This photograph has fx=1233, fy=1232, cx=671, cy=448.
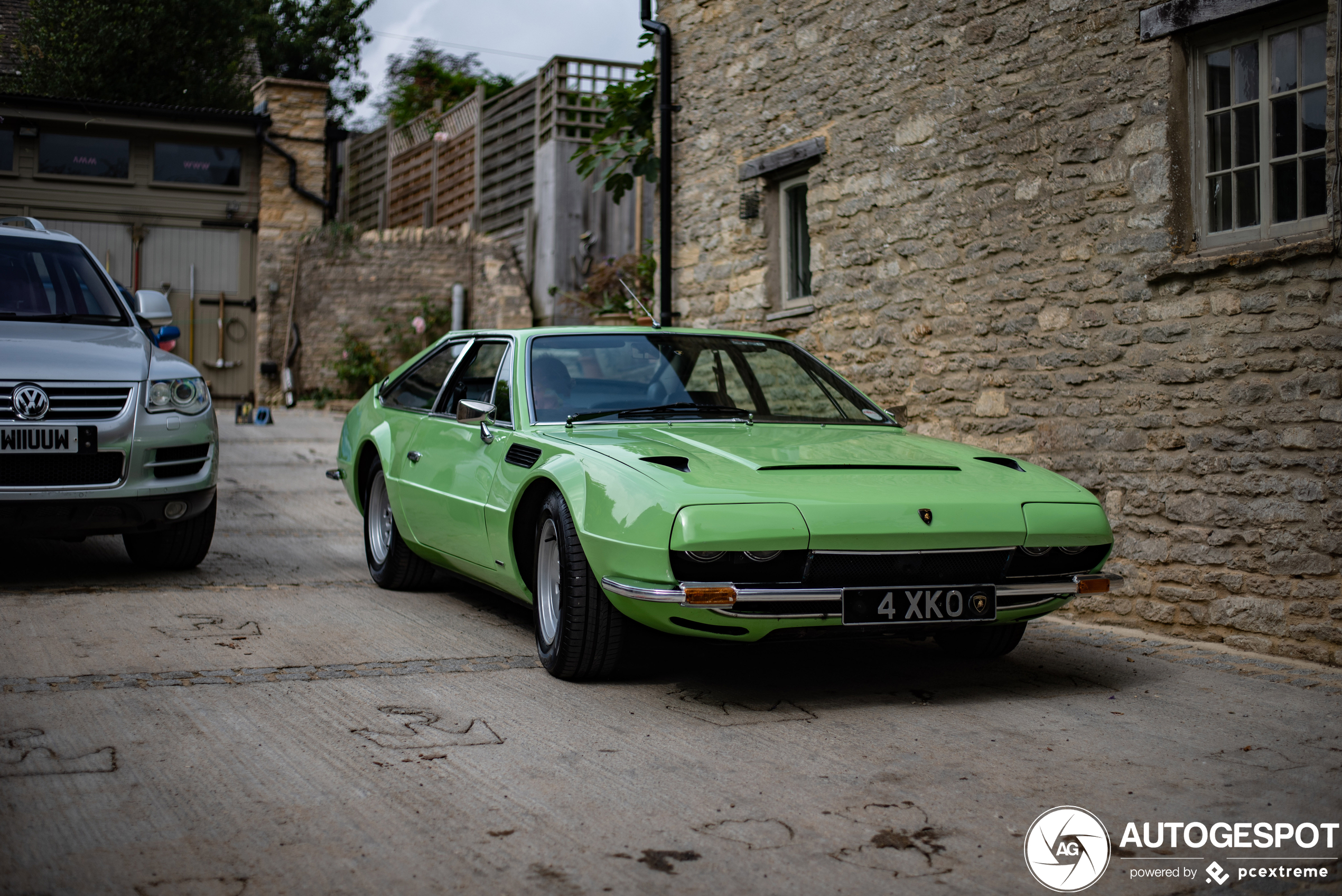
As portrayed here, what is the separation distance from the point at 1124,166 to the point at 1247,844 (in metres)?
4.29

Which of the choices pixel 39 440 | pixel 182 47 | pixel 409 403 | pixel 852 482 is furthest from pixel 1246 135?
pixel 182 47

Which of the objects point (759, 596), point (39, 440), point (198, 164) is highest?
point (198, 164)

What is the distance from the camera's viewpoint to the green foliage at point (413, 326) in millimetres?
20562

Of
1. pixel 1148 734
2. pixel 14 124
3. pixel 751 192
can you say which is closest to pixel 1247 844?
pixel 1148 734

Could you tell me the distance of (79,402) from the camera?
6.13 m

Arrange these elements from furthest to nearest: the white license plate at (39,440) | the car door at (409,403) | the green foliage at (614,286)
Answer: the green foliage at (614,286), the car door at (409,403), the white license plate at (39,440)

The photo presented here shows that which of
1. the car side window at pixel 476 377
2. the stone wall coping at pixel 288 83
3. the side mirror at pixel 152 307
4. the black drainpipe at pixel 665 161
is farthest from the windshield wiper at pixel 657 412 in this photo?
the stone wall coping at pixel 288 83

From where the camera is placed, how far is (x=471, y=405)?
17.4 ft

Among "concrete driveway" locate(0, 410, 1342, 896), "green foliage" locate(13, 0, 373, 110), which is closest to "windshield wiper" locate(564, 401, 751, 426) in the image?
"concrete driveway" locate(0, 410, 1342, 896)

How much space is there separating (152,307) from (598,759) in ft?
16.0

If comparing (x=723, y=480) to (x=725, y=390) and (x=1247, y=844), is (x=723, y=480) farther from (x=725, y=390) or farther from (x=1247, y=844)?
(x=1247, y=844)

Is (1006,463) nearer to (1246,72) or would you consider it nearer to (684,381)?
(684,381)

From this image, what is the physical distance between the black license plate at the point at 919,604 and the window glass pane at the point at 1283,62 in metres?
3.25

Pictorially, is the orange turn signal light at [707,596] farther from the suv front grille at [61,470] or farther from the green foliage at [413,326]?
the green foliage at [413,326]
